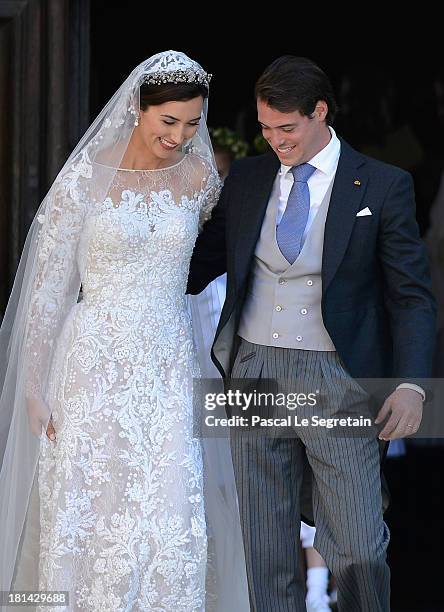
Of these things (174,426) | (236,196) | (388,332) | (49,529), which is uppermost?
(236,196)

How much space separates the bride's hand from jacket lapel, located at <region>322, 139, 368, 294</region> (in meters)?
0.93

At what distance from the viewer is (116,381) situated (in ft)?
12.1

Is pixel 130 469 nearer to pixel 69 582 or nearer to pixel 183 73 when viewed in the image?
pixel 69 582

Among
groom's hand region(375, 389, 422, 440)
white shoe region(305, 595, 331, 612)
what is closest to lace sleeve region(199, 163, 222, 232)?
groom's hand region(375, 389, 422, 440)

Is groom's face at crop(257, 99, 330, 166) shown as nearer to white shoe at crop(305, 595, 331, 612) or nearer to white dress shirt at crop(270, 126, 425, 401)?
white dress shirt at crop(270, 126, 425, 401)

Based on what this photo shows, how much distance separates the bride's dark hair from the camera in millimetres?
3625

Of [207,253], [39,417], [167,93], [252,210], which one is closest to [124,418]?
[39,417]

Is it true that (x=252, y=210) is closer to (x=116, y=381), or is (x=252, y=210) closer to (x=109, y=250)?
(x=109, y=250)

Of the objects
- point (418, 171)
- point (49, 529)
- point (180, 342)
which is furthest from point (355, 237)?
point (418, 171)

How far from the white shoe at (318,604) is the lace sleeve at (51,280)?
1.50m

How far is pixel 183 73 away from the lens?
144 inches

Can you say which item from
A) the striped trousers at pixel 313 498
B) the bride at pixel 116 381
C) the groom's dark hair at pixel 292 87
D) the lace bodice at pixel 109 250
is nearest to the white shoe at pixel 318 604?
the bride at pixel 116 381

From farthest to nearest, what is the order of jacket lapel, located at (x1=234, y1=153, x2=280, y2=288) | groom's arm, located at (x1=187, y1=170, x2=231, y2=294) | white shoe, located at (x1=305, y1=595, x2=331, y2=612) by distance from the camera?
white shoe, located at (x1=305, y1=595, x2=331, y2=612), groom's arm, located at (x1=187, y1=170, x2=231, y2=294), jacket lapel, located at (x1=234, y1=153, x2=280, y2=288)

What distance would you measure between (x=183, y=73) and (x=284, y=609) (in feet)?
5.21
